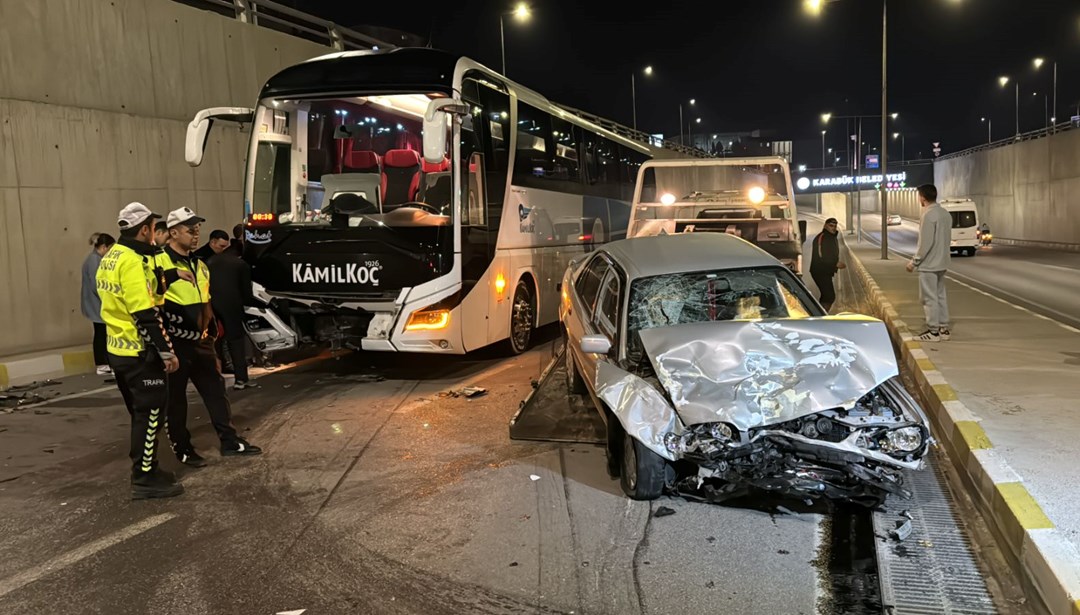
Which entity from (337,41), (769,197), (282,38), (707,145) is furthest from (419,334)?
(707,145)

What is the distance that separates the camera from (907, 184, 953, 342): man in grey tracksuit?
9586mm

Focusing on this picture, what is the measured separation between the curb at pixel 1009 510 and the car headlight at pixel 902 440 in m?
0.59

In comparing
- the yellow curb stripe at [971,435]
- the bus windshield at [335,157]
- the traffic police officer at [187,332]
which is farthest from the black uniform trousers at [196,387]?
the yellow curb stripe at [971,435]

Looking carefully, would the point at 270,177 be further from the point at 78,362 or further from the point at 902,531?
the point at 902,531

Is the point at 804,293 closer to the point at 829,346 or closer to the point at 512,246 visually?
the point at 829,346

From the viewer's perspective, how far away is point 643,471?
16.5 feet

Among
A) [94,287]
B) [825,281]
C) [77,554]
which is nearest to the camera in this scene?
[77,554]

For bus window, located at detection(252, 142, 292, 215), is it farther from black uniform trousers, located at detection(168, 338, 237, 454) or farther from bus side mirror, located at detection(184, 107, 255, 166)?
black uniform trousers, located at detection(168, 338, 237, 454)

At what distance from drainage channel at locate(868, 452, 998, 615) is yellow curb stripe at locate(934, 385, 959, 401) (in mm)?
1630

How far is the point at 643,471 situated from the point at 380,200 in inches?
193

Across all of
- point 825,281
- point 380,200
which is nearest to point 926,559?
point 380,200

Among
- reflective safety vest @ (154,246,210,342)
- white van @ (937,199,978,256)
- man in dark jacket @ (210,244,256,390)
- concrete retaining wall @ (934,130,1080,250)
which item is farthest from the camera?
concrete retaining wall @ (934,130,1080,250)

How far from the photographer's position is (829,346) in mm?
4883

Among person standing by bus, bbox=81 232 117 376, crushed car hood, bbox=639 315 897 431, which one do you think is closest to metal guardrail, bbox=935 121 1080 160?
crushed car hood, bbox=639 315 897 431
